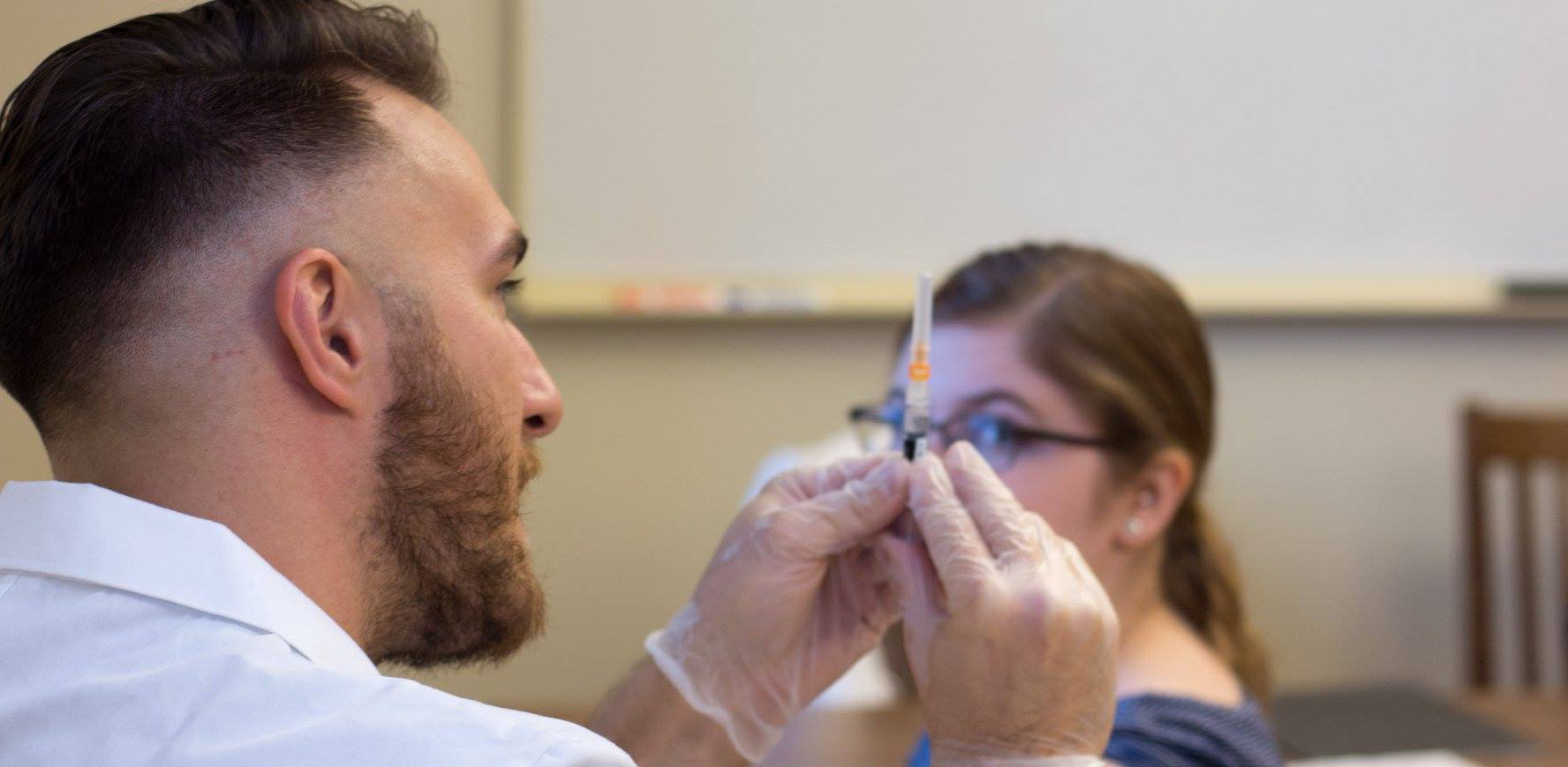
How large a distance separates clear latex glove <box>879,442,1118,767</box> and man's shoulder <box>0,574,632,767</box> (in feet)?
0.99

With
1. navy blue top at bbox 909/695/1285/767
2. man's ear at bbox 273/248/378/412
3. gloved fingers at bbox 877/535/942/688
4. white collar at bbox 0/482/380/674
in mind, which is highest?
man's ear at bbox 273/248/378/412

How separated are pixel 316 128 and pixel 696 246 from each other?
132cm

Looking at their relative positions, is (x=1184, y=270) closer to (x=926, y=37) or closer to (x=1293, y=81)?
(x=1293, y=81)

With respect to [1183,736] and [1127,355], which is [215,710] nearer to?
[1183,736]

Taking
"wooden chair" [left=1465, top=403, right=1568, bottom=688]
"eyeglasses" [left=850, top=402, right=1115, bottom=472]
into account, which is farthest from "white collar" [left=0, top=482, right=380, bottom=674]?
"wooden chair" [left=1465, top=403, right=1568, bottom=688]

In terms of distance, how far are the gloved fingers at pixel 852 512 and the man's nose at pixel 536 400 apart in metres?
0.21

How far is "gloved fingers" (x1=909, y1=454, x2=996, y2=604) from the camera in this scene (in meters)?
0.90

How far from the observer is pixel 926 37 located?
189 cm

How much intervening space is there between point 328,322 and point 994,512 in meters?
0.47

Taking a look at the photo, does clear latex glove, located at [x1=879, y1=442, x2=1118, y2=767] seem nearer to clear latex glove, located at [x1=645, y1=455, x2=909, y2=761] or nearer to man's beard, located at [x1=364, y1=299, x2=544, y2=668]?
clear latex glove, located at [x1=645, y1=455, x2=909, y2=761]

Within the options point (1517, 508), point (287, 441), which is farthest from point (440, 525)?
point (1517, 508)

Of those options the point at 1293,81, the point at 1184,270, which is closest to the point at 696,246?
the point at 1184,270

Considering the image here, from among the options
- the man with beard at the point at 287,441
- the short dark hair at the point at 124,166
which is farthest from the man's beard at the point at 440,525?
the short dark hair at the point at 124,166

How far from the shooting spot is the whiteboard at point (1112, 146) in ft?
6.50
